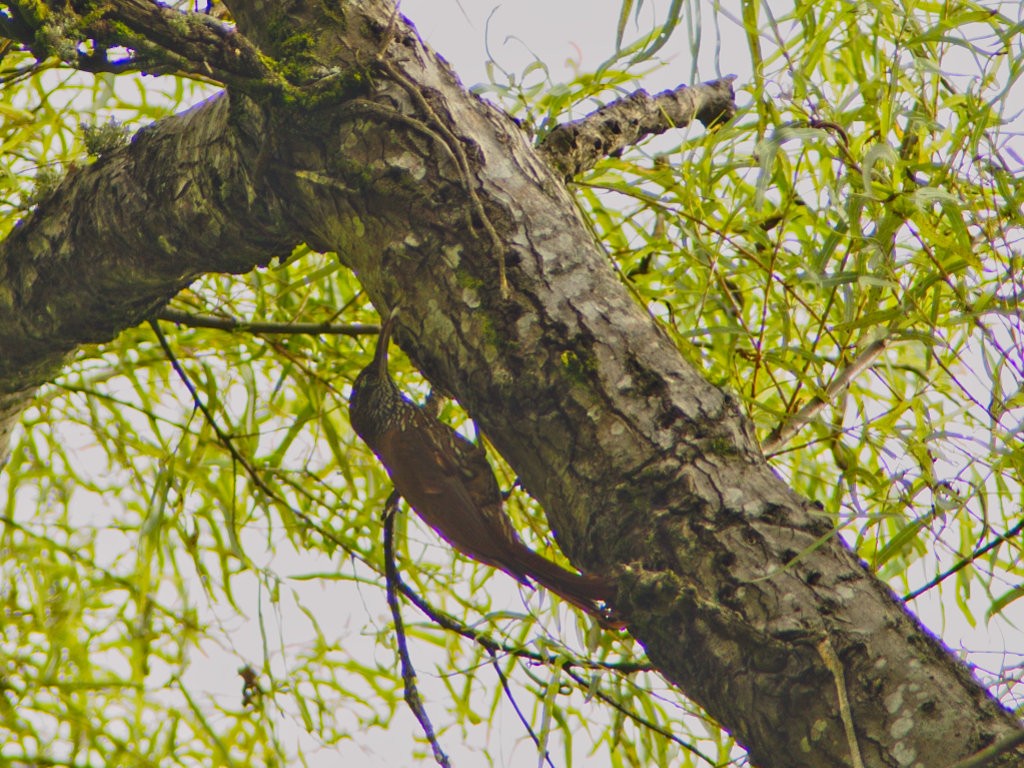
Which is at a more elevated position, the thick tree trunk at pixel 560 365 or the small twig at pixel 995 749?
the thick tree trunk at pixel 560 365

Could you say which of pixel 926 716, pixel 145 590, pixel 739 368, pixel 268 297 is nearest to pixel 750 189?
pixel 739 368

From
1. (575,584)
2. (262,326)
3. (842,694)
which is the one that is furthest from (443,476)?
(262,326)

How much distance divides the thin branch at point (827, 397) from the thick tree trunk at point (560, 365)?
0.44 ft

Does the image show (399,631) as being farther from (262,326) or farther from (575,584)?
(262,326)

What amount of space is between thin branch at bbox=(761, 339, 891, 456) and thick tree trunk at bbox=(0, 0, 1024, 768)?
0.13m

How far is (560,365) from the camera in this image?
0.43 m

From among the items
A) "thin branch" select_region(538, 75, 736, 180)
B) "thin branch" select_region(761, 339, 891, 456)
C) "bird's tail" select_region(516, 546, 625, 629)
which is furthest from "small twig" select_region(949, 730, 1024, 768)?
"thin branch" select_region(538, 75, 736, 180)

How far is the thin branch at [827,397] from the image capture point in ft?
1.84

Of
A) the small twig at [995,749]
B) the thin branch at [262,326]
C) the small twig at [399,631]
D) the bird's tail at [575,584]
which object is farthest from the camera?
the thin branch at [262,326]

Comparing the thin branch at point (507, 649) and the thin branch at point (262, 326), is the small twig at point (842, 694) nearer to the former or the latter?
the thin branch at point (507, 649)

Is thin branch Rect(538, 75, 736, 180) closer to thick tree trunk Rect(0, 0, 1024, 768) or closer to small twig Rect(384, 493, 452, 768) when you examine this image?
thick tree trunk Rect(0, 0, 1024, 768)

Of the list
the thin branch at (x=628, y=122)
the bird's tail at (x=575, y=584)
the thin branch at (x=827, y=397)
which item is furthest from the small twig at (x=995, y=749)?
the thin branch at (x=628, y=122)

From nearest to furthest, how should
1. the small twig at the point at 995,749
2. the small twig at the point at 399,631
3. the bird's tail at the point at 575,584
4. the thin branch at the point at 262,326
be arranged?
1. the small twig at the point at 995,749
2. the bird's tail at the point at 575,584
3. the small twig at the point at 399,631
4. the thin branch at the point at 262,326

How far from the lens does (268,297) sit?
867 mm
